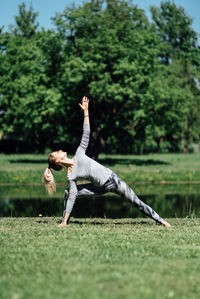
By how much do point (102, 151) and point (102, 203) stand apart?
46.9 meters

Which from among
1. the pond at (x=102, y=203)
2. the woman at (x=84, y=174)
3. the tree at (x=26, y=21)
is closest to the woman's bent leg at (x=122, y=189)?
the woman at (x=84, y=174)

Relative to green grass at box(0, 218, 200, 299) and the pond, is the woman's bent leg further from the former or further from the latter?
the pond

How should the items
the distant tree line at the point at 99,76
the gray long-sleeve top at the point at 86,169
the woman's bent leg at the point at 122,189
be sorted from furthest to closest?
the distant tree line at the point at 99,76 → the woman's bent leg at the point at 122,189 → the gray long-sleeve top at the point at 86,169

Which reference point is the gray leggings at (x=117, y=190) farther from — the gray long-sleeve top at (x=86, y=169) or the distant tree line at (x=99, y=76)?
the distant tree line at (x=99, y=76)

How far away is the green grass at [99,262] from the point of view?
4410 mm

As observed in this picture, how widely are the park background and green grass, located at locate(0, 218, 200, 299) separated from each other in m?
0.01

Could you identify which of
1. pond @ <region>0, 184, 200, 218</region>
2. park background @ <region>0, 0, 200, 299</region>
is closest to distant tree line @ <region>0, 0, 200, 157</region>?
park background @ <region>0, 0, 200, 299</region>

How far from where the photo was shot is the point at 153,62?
32.6 meters

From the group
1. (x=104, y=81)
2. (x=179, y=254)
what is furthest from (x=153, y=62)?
(x=179, y=254)

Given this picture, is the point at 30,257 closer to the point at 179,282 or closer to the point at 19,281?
the point at 19,281

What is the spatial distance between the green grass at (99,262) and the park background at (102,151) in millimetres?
14

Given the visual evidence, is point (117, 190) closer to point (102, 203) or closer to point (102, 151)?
point (102, 203)

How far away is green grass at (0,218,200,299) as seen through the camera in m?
4.41

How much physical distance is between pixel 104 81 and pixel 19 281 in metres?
25.6
